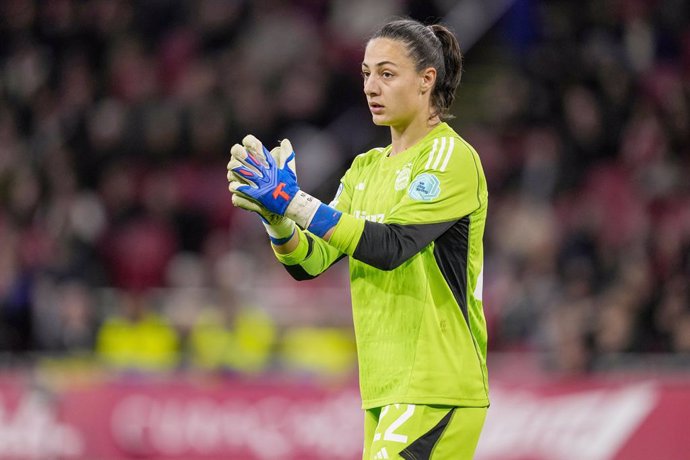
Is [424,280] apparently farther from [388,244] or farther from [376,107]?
[376,107]

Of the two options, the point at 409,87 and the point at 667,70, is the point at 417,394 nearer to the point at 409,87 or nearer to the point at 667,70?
the point at 409,87

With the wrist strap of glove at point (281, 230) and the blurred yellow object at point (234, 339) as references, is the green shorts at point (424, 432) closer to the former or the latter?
the wrist strap of glove at point (281, 230)

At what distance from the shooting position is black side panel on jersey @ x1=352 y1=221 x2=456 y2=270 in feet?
15.4

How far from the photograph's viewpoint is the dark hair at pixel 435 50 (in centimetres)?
502

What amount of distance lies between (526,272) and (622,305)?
1.49 meters

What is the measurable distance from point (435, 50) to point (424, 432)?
151 cm

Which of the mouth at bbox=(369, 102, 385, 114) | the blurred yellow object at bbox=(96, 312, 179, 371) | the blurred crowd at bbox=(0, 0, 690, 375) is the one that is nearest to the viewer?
the mouth at bbox=(369, 102, 385, 114)

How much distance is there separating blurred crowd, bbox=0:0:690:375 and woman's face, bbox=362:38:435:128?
5.31 metres

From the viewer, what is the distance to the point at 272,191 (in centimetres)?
473

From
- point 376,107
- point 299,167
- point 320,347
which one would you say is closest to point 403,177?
point 376,107

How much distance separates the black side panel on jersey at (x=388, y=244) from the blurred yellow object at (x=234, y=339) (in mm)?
6920

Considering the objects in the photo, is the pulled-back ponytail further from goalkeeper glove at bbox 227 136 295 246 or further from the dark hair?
goalkeeper glove at bbox 227 136 295 246

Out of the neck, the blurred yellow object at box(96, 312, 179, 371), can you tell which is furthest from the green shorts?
the blurred yellow object at box(96, 312, 179, 371)

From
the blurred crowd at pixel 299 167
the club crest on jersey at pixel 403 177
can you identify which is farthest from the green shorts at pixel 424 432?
the blurred crowd at pixel 299 167
